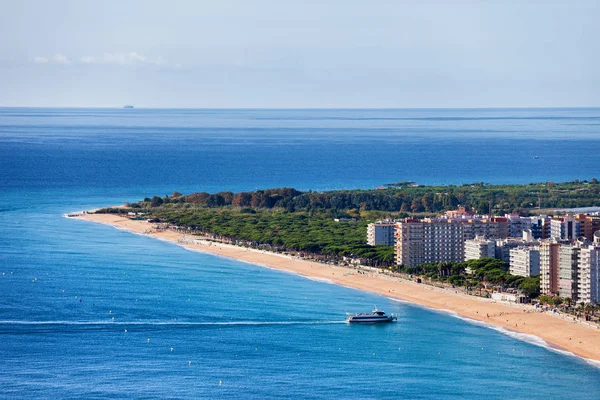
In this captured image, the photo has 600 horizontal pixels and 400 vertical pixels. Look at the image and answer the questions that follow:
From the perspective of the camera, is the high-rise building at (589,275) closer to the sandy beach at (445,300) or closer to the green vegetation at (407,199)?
the sandy beach at (445,300)

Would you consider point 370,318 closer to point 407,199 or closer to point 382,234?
point 382,234

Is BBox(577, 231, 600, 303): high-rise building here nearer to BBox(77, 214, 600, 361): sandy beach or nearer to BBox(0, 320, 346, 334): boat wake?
BBox(77, 214, 600, 361): sandy beach

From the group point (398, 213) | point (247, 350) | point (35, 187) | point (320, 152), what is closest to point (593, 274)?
point (247, 350)

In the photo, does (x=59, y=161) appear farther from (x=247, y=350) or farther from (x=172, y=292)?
(x=247, y=350)

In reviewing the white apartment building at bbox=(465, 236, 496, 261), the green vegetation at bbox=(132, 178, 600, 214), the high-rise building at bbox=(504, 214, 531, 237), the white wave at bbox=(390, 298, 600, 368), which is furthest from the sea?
the green vegetation at bbox=(132, 178, 600, 214)

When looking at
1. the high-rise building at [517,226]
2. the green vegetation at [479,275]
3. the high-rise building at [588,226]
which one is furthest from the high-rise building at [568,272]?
the high-rise building at [517,226]

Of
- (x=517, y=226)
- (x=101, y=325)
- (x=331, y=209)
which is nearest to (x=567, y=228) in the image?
(x=517, y=226)
